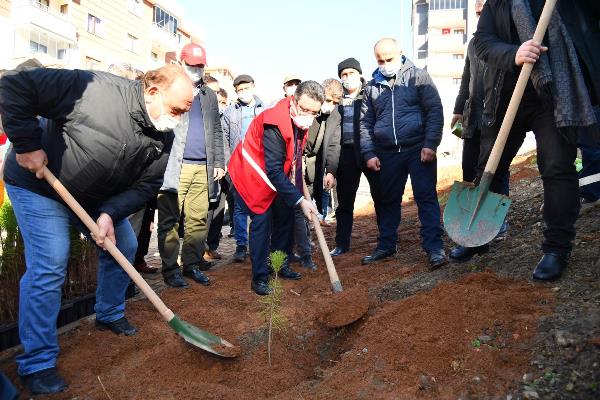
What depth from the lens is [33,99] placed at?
7.18ft

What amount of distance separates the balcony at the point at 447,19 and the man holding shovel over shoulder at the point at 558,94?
44472 mm

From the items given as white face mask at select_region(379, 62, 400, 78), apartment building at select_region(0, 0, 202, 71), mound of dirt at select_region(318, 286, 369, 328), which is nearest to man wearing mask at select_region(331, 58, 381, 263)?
white face mask at select_region(379, 62, 400, 78)

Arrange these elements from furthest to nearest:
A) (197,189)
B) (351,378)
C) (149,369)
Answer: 1. (197,189)
2. (149,369)
3. (351,378)

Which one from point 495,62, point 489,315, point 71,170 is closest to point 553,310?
point 489,315

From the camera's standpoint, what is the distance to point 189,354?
2598 mm

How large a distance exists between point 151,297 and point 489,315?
177 cm

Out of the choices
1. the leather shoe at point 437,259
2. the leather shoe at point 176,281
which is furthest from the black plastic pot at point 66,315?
the leather shoe at point 437,259

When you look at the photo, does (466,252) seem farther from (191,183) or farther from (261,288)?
(191,183)

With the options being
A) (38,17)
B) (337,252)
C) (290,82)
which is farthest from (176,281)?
(38,17)

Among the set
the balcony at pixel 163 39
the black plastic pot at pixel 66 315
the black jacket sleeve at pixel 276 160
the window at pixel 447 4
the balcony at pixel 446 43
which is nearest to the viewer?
the black plastic pot at pixel 66 315

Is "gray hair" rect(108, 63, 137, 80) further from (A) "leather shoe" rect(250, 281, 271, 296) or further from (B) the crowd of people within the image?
(A) "leather shoe" rect(250, 281, 271, 296)

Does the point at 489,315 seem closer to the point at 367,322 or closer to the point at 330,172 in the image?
the point at 367,322

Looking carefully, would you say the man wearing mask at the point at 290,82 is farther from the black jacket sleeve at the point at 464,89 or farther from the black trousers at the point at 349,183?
the black jacket sleeve at the point at 464,89

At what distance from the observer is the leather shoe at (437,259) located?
3.48 meters
